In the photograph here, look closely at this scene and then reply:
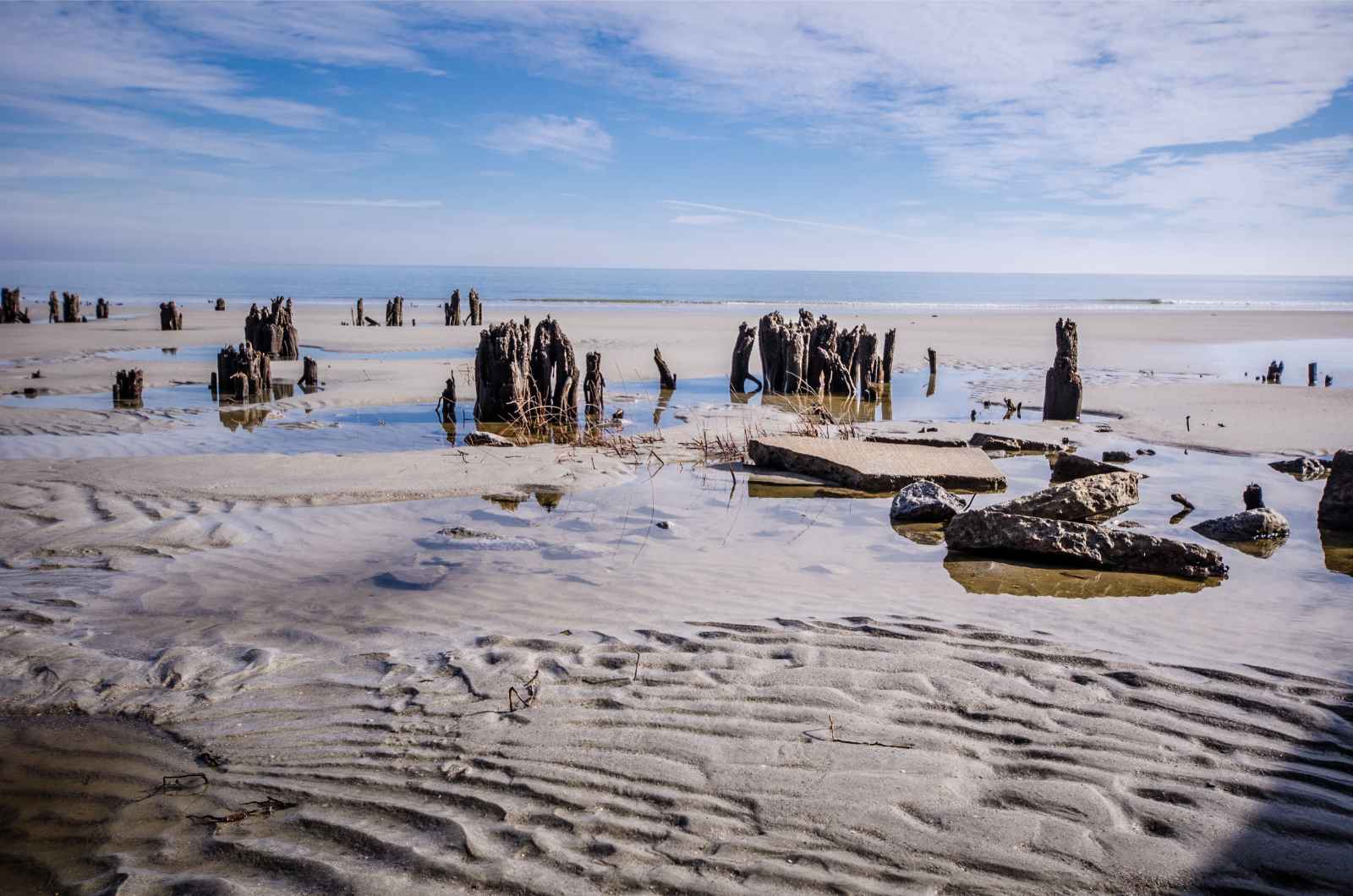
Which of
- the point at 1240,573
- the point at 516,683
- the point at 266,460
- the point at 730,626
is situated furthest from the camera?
the point at 266,460

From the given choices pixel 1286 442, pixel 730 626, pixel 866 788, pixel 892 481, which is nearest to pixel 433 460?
pixel 892 481

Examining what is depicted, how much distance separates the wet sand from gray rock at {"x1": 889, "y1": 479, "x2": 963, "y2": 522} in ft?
1.04

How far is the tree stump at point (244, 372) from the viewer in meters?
14.9

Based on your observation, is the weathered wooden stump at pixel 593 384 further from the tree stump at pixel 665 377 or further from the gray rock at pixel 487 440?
the tree stump at pixel 665 377

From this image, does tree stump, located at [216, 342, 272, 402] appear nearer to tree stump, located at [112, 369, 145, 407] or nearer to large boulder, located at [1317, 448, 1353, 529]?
tree stump, located at [112, 369, 145, 407]

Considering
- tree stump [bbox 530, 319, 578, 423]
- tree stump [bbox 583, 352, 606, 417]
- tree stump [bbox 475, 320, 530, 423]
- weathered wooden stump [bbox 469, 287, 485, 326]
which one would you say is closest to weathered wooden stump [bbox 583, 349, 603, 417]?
tree stump [bbox 583, 352, 606, 417]

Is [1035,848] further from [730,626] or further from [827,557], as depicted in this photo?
[827,557]

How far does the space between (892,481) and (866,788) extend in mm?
5430

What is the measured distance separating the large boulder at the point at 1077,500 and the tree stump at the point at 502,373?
7139 mm

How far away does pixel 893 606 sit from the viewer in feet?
16.5

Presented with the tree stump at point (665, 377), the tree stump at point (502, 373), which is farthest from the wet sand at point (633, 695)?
the tree stump at point (665, 377)

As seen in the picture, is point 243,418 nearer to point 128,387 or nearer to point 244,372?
point 128,387

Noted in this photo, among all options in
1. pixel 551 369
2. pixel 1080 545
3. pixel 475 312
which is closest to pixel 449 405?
pixel 551 369

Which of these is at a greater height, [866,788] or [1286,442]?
[1286,442]
